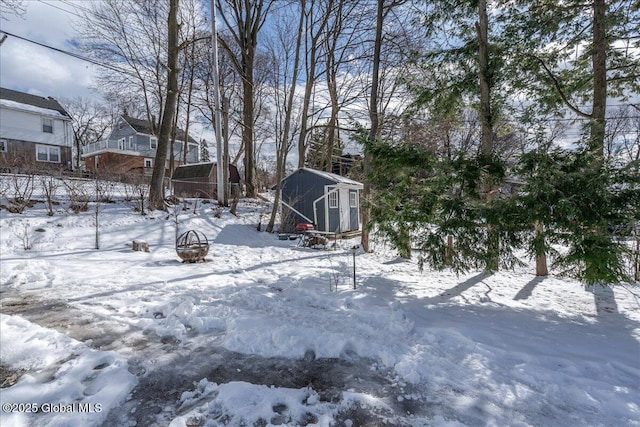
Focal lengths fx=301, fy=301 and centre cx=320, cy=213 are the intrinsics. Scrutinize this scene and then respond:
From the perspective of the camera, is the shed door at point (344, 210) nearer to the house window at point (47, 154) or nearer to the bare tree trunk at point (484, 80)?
the bare tree trunk at point (484, 80)

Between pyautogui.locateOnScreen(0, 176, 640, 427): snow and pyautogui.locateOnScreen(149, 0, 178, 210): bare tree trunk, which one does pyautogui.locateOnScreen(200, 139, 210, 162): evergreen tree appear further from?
pyautogui.locateOnScreen(0, 176, 640, 427): snow

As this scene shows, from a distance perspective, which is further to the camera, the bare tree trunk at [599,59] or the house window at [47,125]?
the house window at [47,125]

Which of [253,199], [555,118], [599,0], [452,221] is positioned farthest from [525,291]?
[253,199]

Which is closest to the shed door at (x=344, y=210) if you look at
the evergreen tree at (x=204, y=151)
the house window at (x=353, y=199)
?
the house window at (x=353, y=199)

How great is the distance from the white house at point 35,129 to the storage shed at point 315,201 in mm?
18114

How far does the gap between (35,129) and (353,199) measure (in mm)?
24306

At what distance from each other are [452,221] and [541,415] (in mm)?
2722

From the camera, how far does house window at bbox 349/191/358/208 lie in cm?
1580

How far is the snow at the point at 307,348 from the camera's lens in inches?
87.2

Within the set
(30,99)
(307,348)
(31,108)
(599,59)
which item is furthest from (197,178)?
(599,59)

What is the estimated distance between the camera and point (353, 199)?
53.1 ft

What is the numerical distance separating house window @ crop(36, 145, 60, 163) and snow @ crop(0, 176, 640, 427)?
23.0 meters

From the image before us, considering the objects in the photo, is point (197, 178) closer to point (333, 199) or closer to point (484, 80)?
point (333, 199)

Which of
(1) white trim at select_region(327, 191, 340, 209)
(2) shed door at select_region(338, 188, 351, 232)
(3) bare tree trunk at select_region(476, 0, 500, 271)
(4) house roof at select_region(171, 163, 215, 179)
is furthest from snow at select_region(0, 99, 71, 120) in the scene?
(3) bare tree trunk at select_region(476, 0, 500, 271)
